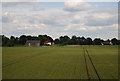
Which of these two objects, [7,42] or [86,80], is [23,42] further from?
[86,80]

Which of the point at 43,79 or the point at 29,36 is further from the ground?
the point at 29,36

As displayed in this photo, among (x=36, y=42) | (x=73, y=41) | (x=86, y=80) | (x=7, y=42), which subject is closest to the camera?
(x=86, y=80)

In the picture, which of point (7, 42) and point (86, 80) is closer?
point (86, 80)

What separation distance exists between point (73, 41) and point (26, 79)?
14872cm

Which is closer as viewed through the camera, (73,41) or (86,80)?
(86,80)

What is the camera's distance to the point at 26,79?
10719 millimetres

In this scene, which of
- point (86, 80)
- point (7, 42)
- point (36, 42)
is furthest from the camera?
point (36, 42)

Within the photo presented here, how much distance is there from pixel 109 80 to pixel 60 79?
2662 mm

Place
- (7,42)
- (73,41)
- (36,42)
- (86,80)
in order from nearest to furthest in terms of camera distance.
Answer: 1. (86,80)
2. (7,42)
3. (36,42)
4. (73,41)

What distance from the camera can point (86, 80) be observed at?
34.0 feet

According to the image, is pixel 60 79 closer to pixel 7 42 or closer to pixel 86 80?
pixel 86 80

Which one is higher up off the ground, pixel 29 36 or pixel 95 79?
pixel 29 36

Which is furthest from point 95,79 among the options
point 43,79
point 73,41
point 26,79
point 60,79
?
point 73,41

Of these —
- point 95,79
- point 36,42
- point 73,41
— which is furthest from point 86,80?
point 73,41
